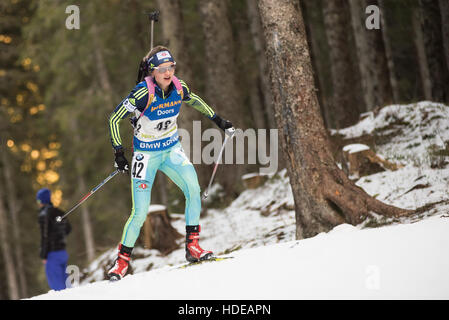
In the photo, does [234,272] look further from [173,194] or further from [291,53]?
[173,194]

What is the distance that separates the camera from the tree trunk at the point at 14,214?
22.3 meters

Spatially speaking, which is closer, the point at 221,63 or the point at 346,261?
the point at 346,261

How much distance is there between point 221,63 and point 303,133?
265 inches

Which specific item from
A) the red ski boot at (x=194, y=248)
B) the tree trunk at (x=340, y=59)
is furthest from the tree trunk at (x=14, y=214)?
the red ski boot at (x=194, y=248)

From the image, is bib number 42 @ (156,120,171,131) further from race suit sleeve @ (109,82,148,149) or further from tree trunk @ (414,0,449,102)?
tree trunk @ (414,0,449,102)

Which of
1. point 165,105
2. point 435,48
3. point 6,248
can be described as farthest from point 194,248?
point 6,248

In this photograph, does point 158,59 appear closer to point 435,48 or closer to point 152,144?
point 152,144

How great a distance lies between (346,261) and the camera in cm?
470

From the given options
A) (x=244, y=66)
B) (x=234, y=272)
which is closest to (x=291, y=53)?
(x=234, y=272)

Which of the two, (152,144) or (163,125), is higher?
(163,125)

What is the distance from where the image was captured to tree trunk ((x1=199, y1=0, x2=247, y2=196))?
41.5 feet

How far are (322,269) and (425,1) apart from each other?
970 centimetres

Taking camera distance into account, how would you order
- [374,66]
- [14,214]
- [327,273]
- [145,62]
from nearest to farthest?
[327,273] < [145,62] < [374,66] < [14,214]

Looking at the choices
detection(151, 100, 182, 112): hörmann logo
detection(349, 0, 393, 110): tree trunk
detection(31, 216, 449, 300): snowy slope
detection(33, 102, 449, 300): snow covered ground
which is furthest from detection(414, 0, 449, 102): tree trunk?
detection(151, 100, 182, 112): hörmann logo
